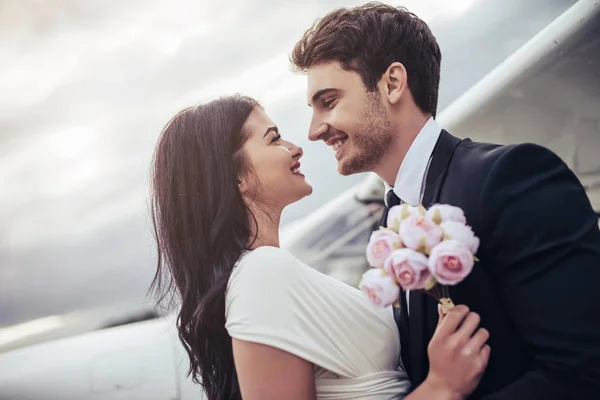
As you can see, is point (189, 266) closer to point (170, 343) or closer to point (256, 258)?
point (256, 258)

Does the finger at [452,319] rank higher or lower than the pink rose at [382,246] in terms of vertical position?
lower

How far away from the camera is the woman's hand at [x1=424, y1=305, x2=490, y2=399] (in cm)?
101

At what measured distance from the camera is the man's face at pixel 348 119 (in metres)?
1.38

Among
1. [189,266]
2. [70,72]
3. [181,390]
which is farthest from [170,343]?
[70,72]

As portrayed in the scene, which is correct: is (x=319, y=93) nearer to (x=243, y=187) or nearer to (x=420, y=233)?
(x=243, y=187)

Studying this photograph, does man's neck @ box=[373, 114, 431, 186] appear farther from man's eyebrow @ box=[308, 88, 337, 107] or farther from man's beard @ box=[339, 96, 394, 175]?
man's eyebrow @ box=[308, 88, 337, 107]

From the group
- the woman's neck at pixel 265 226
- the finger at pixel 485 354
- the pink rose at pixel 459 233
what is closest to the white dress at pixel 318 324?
the woman's neck at pixel 265 226

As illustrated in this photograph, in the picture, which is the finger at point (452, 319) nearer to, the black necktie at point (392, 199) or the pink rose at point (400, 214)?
the pink rose at point (400, 214)

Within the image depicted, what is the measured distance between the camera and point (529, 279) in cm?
100

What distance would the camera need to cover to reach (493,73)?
94.1 inches

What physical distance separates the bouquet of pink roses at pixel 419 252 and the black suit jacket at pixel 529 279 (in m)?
0.13

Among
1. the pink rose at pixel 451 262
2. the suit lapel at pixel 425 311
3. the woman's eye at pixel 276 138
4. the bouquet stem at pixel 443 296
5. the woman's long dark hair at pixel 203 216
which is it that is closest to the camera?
the pink rose at pixel 451 262

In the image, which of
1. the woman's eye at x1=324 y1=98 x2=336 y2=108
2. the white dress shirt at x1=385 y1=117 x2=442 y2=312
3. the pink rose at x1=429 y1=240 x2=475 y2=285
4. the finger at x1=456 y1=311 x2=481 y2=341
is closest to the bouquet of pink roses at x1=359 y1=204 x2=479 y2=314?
the pink rose at x1=429 y1=240 x2=475 y2=285

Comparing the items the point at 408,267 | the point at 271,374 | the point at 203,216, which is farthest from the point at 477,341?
the point at 203,216
